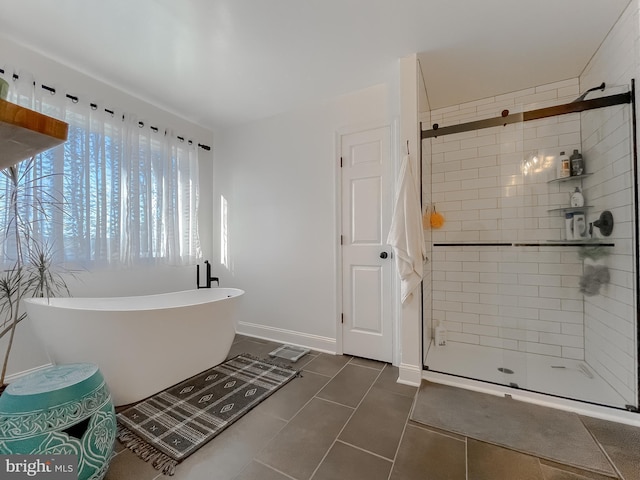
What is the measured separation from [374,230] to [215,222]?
2147mm

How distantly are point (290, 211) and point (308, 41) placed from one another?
1.53m

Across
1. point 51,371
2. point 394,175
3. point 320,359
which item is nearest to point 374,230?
point 394,175

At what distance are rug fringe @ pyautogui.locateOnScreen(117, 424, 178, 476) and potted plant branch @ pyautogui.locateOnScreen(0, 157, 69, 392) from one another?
1.06 metres

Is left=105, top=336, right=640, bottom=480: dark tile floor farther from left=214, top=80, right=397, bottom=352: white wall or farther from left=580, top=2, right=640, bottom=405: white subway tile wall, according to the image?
left=214, top=80, right=397, bottom=352: white wall

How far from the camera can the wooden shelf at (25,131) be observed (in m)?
0.39

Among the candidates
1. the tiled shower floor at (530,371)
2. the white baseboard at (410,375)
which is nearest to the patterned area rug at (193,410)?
the white baseboard at (410,375)

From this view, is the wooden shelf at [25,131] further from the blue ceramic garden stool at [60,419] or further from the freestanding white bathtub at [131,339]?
the freestanding white bathtub at [131,339]

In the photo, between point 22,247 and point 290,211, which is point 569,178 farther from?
point 22,247

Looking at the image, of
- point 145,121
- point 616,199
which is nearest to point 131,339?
point 145,121

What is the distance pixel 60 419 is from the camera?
1094 mm

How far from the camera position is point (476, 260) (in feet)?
8.68

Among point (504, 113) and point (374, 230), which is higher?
point (504, 113)

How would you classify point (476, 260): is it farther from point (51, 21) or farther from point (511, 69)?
point (51, 21)

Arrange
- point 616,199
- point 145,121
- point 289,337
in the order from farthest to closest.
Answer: point 289,337 → point 145,121 → point 616,199
